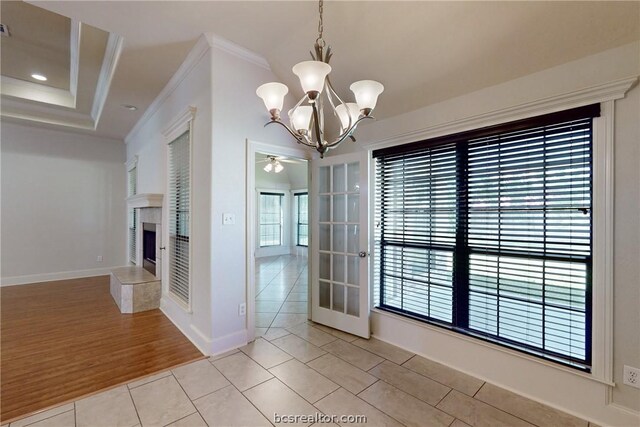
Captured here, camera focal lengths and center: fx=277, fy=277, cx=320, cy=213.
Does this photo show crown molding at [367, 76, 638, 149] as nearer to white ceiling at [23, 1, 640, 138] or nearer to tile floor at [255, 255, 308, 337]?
white ceiling at [23, 1, 640, 138]

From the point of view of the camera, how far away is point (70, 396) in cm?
207

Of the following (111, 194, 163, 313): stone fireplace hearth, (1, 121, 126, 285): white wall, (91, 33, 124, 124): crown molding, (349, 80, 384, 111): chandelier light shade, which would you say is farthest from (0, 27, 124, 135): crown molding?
(349, 80, 384, 111): chandelier light shade

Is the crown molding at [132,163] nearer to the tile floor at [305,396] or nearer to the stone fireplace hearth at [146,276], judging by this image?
the stone fireplace hearth at [146,276]

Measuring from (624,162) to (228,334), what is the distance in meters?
3.41

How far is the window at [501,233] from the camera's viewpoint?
6.49ft

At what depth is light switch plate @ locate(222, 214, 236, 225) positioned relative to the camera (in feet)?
9.06

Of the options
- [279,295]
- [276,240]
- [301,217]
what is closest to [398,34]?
[279,295]

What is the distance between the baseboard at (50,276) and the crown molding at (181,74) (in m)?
3.48

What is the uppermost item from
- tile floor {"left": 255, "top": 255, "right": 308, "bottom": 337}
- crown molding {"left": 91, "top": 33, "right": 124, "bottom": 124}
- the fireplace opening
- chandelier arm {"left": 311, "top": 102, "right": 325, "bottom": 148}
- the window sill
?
crown molding {"left": 91, "top": 33, "right": 124, "bottom": 124}

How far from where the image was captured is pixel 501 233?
229 cm

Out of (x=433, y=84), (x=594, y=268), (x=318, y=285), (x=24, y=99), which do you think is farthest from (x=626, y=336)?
(x=24, y=99)

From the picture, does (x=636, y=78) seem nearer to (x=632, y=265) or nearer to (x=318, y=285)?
(x=632, y=265)

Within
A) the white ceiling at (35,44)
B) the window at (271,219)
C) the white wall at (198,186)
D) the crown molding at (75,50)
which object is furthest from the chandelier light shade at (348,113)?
the window at (271,219)

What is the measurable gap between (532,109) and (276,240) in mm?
→ 7865
